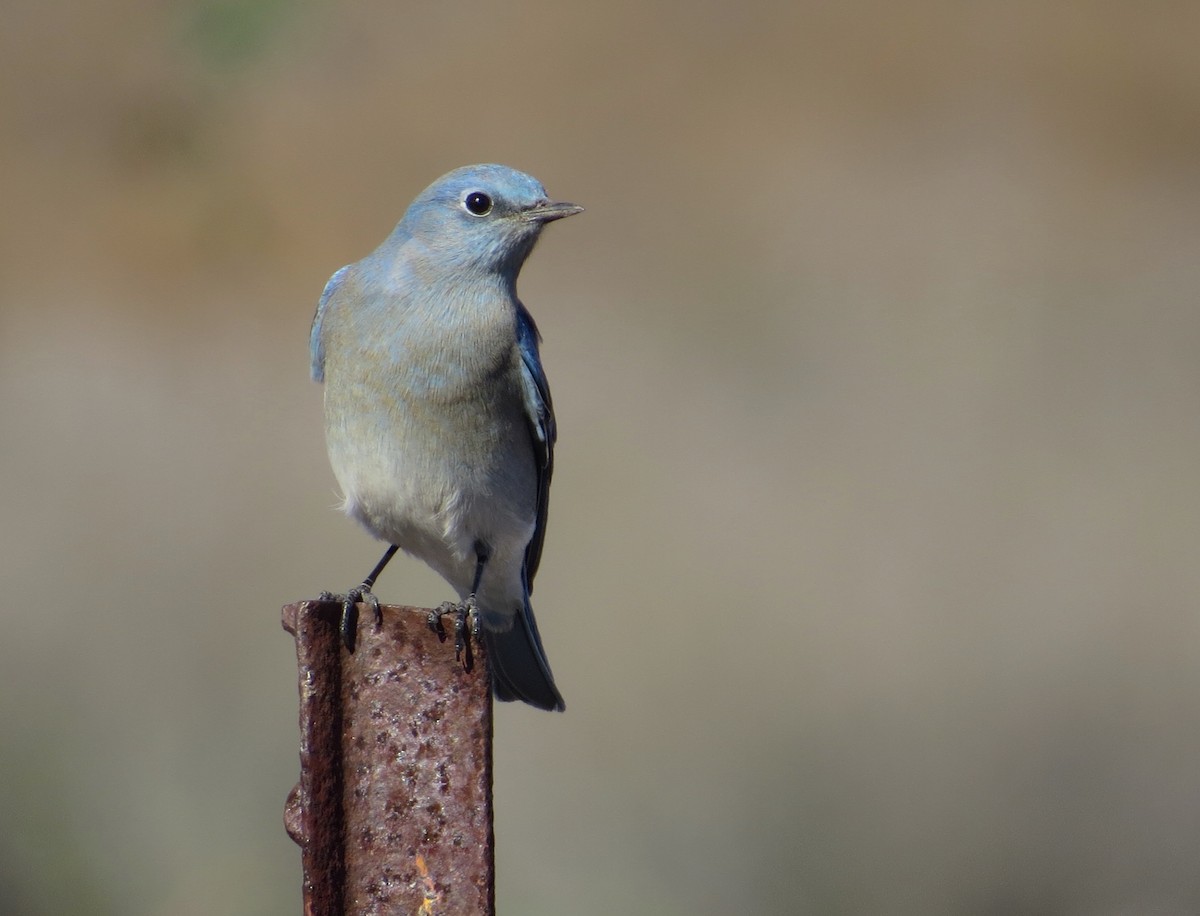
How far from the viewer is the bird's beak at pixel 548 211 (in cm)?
462

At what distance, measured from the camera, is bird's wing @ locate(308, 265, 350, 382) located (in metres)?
4.77

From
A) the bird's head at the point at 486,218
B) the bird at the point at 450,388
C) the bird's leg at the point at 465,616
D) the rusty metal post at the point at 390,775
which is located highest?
the bird's head at the point at 486,218

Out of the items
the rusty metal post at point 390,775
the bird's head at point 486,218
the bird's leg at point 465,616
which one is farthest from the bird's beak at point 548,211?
the rusty metal post at point 390,775

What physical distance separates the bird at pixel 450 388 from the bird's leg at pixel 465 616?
0.05ft

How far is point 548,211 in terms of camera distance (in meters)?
4.65

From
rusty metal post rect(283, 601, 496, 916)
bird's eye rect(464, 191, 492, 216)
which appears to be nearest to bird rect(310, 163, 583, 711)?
bird's eye rect(464, 191, 492, 216)

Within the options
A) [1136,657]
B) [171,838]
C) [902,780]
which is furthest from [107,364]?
[1136,657]

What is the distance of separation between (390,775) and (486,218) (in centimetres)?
269

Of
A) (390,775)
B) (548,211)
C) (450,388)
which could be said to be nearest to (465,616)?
(390,775)

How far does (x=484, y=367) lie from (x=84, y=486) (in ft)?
15.8

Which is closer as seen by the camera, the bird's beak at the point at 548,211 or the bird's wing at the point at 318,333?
the bird's beak at the point at 548,211

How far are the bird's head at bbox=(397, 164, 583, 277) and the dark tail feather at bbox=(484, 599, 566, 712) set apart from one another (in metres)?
1.12

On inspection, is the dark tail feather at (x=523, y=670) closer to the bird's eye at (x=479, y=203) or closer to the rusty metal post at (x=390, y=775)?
the bird's eye at (x=479, y=203)

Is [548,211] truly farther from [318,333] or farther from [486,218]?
[318,333]
